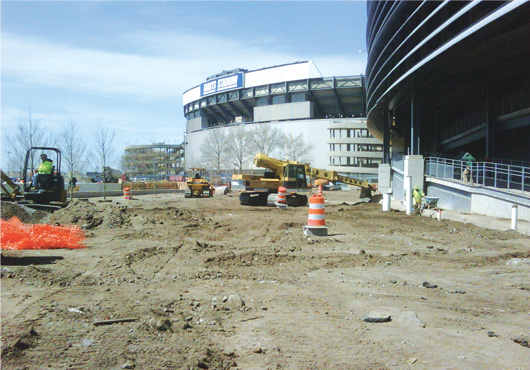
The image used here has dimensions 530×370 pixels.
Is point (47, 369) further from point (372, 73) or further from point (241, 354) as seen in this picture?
point (372, 73)

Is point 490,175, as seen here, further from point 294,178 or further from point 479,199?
point 294,178

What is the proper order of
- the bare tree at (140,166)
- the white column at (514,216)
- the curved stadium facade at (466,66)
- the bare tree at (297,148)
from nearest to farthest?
1. the white column at (514,216)
2. the curved stadium facade at (466,66)
3. the bare tree at (140,166)
4. the bare tree at (297,148)

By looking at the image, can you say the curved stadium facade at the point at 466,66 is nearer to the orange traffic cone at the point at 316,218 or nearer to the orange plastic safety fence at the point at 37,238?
the orange traffic cone at the point at 316,218

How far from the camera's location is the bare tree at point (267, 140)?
92188 millimetres

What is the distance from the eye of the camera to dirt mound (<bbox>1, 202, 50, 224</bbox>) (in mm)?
13875

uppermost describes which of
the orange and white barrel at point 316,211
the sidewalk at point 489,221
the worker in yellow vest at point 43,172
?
the worker in yellow vest at point 43,172

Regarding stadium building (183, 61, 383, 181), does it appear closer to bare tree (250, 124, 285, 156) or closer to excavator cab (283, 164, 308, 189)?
bare tree (250, 124, 285, 156)

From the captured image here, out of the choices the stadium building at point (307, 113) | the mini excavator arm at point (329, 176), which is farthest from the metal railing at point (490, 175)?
the stadium building at point (307, 113)

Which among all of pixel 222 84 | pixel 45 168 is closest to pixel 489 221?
pixel 45 168

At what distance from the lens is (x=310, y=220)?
1251cm

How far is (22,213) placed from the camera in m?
14.3

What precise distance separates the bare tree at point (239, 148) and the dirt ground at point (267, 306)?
82547 mm

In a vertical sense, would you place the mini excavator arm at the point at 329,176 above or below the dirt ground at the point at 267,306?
above

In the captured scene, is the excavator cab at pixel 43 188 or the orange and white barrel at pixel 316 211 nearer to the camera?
the orange and white barrel at pixel 316 211
